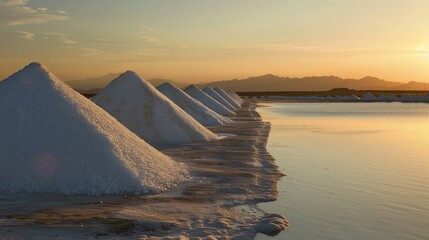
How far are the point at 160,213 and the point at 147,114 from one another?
38.7 feet

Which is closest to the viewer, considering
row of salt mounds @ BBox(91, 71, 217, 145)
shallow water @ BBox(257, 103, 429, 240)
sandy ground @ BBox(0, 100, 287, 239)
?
sandy ground @ BBox(0, 100, 287, 239)

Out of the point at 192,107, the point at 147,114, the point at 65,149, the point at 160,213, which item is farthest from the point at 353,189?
the point at 192,107

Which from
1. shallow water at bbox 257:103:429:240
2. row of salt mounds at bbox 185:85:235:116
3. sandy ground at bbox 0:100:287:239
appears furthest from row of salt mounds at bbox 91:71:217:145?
row of salt mounds at bbox 185:85:235:116

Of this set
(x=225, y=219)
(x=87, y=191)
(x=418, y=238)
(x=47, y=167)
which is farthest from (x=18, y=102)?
(x=418, y=238)

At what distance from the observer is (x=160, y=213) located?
7.82 m

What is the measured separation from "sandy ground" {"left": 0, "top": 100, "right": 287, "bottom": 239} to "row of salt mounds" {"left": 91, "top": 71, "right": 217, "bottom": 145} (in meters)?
7.25

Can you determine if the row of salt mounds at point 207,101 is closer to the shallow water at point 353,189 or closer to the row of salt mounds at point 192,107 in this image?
the row of salt mounds at point 192,107

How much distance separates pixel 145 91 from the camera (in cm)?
2048

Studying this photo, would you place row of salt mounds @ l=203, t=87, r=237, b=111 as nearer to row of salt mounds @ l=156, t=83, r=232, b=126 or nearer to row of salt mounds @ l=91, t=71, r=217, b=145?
row of salt mounds @ l=156, t=83, r=232, b=126

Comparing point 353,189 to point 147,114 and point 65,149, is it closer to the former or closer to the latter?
point 65,149

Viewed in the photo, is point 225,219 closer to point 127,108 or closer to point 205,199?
point 205,199

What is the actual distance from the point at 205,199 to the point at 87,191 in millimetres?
2341

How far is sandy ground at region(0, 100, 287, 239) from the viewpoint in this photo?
267 inches

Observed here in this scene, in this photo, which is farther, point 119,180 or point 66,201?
point 119,180
